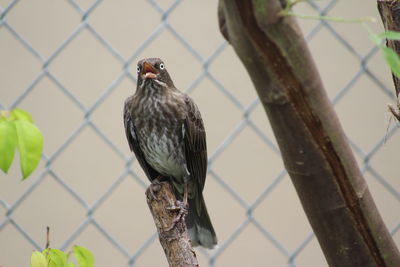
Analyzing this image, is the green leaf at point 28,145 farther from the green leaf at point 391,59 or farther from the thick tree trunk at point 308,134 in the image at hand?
the green leaf at point 391,59

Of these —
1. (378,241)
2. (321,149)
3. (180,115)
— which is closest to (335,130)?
(321,149)

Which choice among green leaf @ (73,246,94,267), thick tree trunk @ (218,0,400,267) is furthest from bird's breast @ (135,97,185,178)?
thick tree trunk @ (218,0,400,267)

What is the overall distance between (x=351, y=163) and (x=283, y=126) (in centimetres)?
21

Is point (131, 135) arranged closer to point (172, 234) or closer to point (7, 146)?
point (172, 234)

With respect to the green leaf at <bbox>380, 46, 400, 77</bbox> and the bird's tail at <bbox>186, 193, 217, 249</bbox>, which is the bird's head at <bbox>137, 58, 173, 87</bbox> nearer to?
the bird's tail at <bbox>186, 193, 217, 249</bbox>

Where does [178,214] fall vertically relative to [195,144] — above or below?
below

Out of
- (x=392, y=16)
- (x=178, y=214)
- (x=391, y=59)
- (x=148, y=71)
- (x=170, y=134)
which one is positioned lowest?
(x=178, y=214)

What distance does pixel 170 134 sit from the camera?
3.01 metres

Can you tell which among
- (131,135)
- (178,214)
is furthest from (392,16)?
(131,135)

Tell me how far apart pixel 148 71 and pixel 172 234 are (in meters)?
1.15

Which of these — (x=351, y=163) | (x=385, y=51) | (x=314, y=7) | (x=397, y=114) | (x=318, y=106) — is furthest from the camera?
(x=314, y=7)

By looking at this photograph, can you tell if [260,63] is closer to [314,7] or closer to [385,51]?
[385,51]

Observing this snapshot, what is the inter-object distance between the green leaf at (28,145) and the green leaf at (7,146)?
2 cm

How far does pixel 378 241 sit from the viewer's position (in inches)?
62.1
